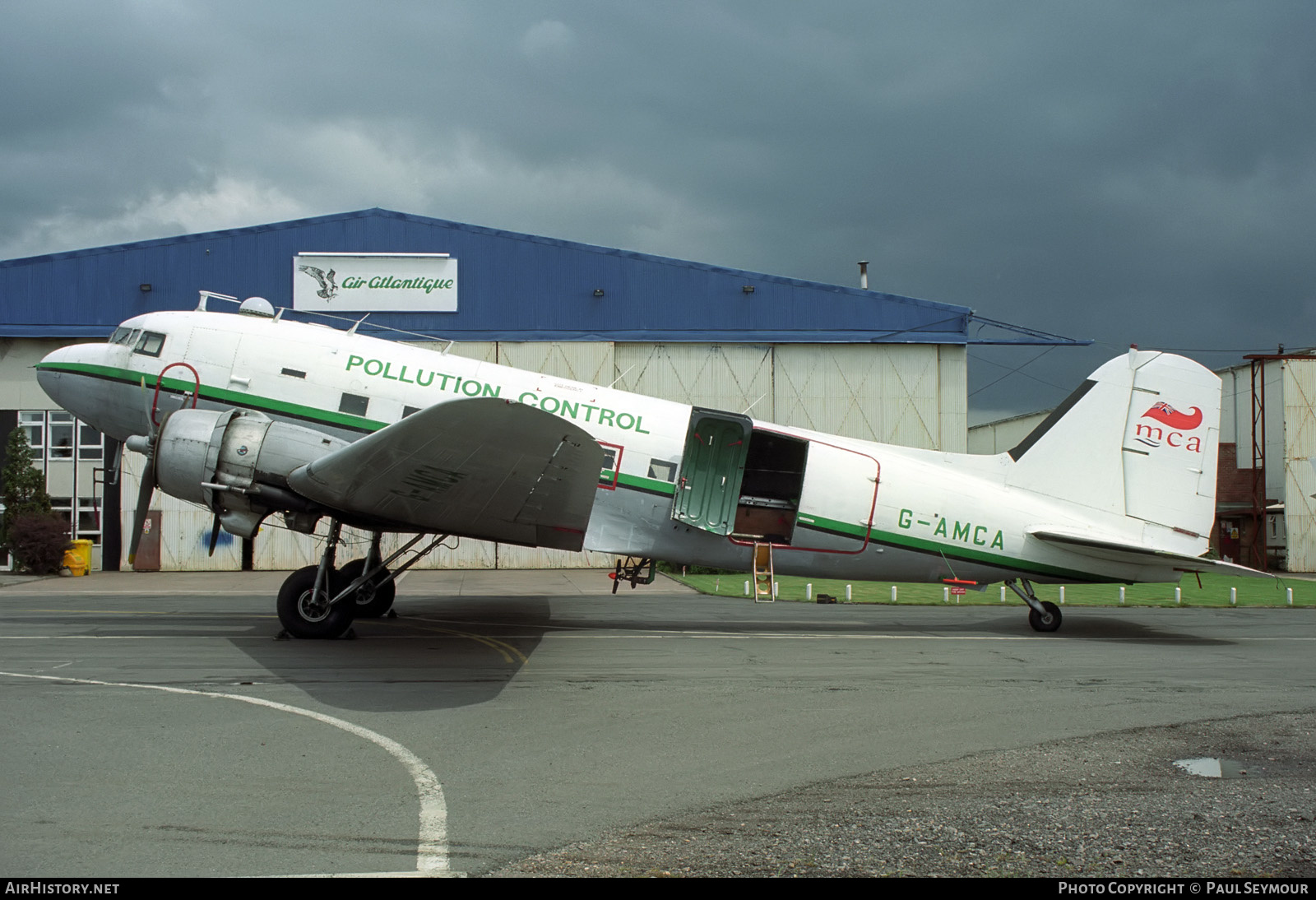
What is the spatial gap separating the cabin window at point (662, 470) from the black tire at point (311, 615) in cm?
433

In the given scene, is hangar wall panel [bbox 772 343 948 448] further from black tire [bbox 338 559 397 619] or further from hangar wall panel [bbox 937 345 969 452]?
black tire [bbox 338 559 397 619]

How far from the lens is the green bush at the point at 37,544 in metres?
23.2

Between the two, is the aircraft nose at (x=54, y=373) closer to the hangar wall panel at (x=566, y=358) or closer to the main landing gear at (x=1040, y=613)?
the main landing gear at (x=1040, y=613)

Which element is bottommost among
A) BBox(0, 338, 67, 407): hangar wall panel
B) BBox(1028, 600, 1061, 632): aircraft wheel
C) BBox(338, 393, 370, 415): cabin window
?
BBox(1028, 600, 1061, 632): aircraft wheel

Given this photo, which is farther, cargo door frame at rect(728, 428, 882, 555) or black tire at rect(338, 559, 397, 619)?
black tire at rect(338, 559, 397, 619)

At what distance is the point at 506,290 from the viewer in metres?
27.2

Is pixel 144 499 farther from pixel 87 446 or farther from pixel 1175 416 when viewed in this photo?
pixel 87 446

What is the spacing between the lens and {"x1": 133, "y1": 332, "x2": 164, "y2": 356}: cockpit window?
12.0 m

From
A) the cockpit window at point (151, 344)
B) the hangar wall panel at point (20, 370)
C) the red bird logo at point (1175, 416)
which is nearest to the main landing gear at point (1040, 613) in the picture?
the red bird logo at point (1175, 416)

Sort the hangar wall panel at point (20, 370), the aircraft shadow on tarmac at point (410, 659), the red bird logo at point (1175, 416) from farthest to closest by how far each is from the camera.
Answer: the hangar wall panel at point (20, 370) < the red bird logo at point (1175, 416) < the aircraft shadow on tarmac at point (410, 659)

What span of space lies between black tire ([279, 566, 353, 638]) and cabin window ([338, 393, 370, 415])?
2.25 meters

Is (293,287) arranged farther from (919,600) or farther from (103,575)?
(919,600)

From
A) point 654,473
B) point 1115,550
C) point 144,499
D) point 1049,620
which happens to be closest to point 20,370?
point 144,499

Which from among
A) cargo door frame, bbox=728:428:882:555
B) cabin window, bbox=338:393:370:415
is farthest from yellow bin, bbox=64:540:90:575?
cargo door frame, bbox=728:428:882:555
